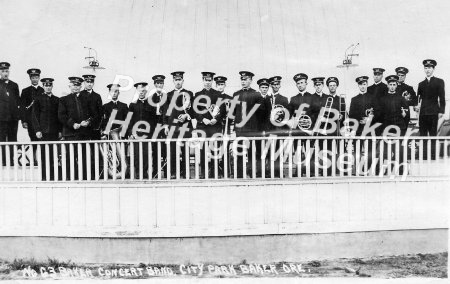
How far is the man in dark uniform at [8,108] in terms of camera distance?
241 inches

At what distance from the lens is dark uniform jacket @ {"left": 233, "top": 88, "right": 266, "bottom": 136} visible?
6.14 meters

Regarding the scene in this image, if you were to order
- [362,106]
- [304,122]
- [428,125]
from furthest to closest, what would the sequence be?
[428,125], [362,106], [304,122]

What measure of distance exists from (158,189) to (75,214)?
1.06 metres

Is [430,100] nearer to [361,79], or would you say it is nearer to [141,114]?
[361,79]

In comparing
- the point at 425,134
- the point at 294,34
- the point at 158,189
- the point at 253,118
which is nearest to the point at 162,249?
the point at 158,189

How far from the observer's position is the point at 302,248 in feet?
18.2

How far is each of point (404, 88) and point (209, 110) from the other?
279 centimetres

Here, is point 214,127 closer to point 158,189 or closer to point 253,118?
point 253,118

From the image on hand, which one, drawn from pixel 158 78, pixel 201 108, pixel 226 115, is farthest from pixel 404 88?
pixel 158 78

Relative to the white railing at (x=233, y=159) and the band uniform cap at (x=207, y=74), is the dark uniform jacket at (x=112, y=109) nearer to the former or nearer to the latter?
the white railing at (x=233, y=159)

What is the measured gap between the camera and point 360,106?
20.8 feet

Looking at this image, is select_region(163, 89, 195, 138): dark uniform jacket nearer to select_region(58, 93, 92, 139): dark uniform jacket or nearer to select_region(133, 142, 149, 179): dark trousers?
select_region(133, 142, 149, 179): dark trousers

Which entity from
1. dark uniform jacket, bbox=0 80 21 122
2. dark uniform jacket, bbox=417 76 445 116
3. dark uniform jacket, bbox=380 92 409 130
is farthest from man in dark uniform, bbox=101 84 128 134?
dark uniform jacket, bbox=417 76 445 116

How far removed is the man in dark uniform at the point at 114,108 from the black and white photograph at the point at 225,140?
2 cm
